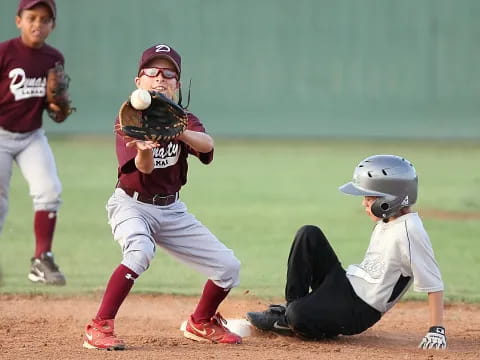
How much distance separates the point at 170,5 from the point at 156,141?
43.5 feet

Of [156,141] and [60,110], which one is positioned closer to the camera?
[156,141]

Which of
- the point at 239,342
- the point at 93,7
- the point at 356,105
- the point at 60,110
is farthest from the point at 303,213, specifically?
the point at 93,7

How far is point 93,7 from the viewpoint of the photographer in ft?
56.7

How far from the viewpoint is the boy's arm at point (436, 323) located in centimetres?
447

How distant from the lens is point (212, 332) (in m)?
4.77

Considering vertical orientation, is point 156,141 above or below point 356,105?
above

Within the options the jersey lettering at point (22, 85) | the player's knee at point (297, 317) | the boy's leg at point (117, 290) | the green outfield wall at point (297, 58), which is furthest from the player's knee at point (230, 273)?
the green outfield wall at point (297, 58)

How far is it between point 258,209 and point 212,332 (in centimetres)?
517

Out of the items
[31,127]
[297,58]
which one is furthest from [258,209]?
[297,58]

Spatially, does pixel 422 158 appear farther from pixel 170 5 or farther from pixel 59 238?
pixel 59 238

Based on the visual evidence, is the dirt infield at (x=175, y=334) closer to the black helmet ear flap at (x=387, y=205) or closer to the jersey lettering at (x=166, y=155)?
the black helmet ear flap at (x=387, y=205)

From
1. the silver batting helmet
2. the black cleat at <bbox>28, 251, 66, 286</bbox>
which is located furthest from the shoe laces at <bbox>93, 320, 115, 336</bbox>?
the black cleat at <bbox>28, 251, 66, 286</bbox>

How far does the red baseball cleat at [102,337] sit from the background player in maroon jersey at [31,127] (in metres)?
2.22

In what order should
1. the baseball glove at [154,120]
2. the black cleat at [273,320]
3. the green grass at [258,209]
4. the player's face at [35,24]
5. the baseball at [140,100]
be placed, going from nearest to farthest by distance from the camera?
1. the baseball at [140,100]
2. the baseball glove at [154,120]
3. the black cleat at [273,320]
4. the player's face at [35,24]
5. the green grass at [258,209]
